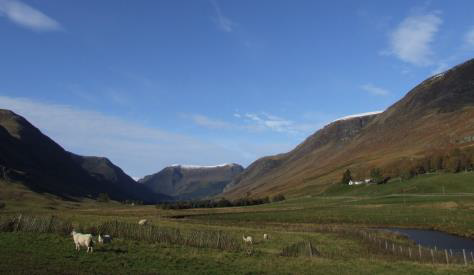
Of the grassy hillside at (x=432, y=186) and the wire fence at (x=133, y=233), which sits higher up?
the grassy hillside at (x=432, y=186)

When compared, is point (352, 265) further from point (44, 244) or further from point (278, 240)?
point (44, 244)

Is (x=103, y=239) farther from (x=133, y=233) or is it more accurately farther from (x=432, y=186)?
(x=432, y=186)

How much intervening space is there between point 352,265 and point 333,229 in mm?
34781

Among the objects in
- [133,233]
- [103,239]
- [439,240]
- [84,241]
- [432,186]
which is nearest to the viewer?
[84,241]

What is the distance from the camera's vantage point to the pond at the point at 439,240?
64.9m

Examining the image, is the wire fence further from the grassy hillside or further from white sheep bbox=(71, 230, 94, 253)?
the grassy hillside

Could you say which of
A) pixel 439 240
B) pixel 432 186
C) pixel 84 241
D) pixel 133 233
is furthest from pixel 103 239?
pixel 432 186

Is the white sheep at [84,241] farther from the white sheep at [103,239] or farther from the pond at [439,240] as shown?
the pond at [439,240]

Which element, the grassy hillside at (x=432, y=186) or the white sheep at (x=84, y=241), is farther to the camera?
the grassy hillside at (x=432, y=186)

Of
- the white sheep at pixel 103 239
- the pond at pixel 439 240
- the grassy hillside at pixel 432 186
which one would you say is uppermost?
the grassy hillside at pixel 432 186

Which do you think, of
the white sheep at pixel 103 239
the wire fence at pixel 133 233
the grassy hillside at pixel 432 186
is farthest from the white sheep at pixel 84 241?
the grassy hillside at pixel 432 186

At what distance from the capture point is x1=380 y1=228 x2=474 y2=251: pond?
213 ft

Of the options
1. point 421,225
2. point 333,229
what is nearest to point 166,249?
point 333,229

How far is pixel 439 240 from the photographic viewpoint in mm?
71875
